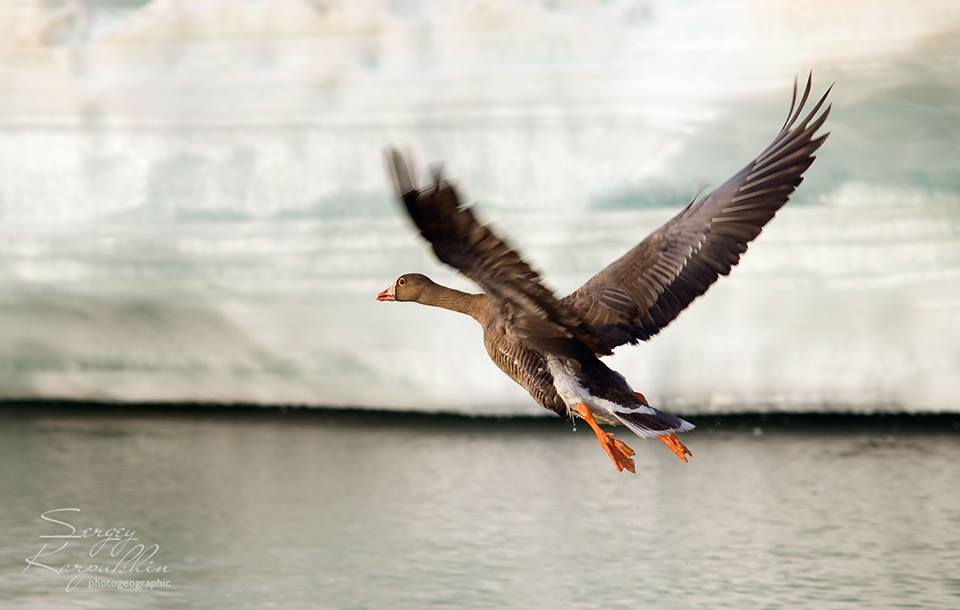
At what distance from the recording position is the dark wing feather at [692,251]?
11.2 ft

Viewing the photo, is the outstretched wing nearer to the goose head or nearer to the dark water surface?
the goose head

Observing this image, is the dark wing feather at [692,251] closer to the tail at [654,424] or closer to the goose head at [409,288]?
the tail at [654,424]

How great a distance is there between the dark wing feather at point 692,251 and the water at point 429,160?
5.77 feet

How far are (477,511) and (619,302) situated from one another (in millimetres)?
1331

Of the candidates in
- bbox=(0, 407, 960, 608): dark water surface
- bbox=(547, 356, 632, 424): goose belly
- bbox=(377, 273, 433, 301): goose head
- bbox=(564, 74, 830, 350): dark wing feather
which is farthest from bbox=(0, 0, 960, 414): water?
bbox=(547, 356, 632, 424): goose belly

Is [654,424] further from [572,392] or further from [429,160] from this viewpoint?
[429,160]

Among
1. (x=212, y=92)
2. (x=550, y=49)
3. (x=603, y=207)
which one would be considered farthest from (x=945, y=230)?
(x=212, y=92)

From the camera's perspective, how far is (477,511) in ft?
15.0

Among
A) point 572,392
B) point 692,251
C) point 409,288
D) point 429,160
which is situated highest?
point 429,160

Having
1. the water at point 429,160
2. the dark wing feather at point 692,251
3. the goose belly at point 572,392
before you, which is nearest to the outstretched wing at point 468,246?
the goose belly at point 572,392

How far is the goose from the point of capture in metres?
3.18

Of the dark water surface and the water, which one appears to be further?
the water

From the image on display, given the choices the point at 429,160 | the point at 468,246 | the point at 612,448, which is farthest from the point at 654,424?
the point at 429,160

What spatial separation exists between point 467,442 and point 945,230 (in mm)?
1719
